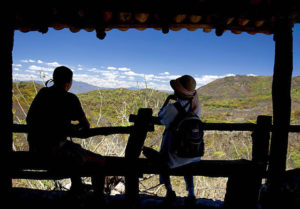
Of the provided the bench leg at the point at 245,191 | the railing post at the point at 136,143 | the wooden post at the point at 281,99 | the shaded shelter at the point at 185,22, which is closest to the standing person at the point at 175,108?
the railing post at the point at 136,143

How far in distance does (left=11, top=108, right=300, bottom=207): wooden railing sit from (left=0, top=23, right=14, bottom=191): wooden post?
0.09 metres

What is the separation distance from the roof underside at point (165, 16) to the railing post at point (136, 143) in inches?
44.5

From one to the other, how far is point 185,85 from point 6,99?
2001mm

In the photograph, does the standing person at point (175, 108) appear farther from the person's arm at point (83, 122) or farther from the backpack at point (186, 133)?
the person's arm at point (83, 122)

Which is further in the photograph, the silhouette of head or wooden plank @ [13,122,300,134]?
wooden plank @ [13,122,300,134]

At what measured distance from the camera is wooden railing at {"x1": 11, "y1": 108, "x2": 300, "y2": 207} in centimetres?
236

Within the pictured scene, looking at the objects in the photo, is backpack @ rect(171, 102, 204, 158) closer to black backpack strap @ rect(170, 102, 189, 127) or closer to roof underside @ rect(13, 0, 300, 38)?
black backpack strap @ rect(170, 102, 189, 127)

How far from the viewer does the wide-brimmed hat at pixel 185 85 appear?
2160 millimetres

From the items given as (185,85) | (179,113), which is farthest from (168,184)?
(185,85)

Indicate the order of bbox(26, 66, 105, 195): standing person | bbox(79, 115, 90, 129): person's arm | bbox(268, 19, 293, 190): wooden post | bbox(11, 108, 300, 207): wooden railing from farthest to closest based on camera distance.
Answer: bbox(268, 19, 293, 190): wooden post → bbox(11, 108, 300, 207): wooden railing → bbox(79, 115, 90, 129): person's arm → bbox(26, 66, 105, 195): standing person

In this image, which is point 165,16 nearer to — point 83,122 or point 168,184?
point 83,122

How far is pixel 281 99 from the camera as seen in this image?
2.81 metres

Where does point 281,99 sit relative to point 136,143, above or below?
above

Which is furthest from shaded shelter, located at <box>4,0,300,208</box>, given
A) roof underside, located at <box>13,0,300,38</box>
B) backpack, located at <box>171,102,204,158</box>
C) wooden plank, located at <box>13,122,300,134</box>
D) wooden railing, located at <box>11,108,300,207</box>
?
backpack, located at <box>171,102,204,158</box>
